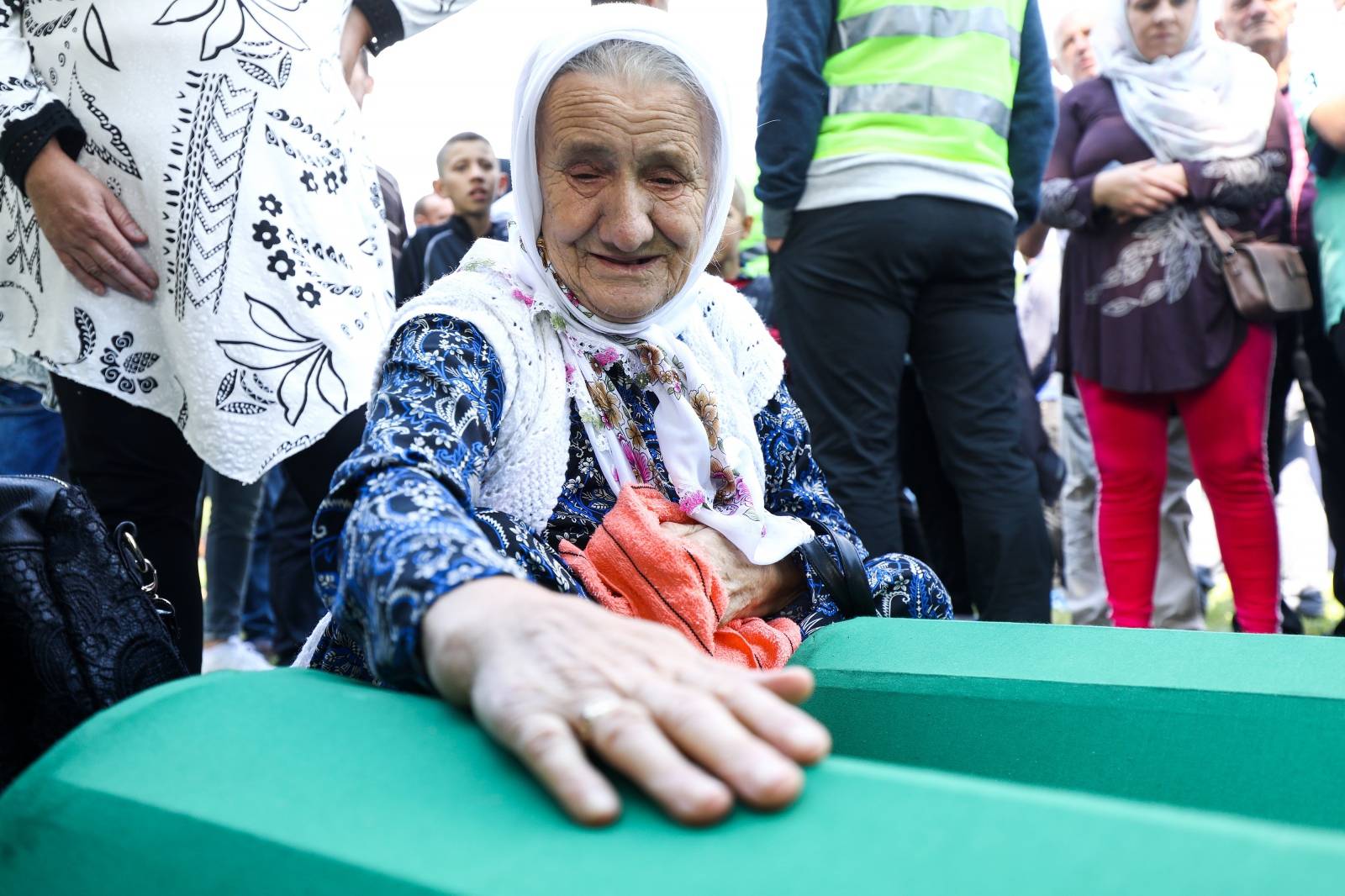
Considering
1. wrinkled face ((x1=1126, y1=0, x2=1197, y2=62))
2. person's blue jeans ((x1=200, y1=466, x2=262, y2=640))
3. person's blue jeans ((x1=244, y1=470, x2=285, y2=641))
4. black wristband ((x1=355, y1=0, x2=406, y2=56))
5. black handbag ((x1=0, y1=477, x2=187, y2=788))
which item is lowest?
person's blue jeans ((x1=244, y1=470, x2=285, y2=641))

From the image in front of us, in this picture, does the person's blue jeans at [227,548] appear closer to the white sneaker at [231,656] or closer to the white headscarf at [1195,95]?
the white sneaker at [231,656]

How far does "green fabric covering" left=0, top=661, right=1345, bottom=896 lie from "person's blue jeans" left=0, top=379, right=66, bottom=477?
1804 mm

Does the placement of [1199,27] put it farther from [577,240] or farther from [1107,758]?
[1107,758]

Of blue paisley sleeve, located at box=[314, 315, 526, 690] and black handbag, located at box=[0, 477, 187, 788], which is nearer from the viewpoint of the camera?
blue paisley sleeve, located at box=[314, 315, 526, 690]

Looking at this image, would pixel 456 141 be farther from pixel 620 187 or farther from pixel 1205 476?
pixel 620 187

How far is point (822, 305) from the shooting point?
280 cm

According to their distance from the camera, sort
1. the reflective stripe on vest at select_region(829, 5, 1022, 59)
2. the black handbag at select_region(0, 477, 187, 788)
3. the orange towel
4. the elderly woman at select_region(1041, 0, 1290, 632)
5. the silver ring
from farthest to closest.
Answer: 1. the elderly woman at select_region(1041, 0, 1290, 632)
2. the reflective stripe on vest at select_region(829, 5, 1022, 59)
3. the orange towel
4. the black handbag at select_region(0, 477, 187, 788)
5. the silver ring

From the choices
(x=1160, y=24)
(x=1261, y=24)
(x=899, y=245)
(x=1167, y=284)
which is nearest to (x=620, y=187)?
(x=899, y=245)

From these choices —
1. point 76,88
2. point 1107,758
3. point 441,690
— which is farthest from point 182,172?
point 1107,758

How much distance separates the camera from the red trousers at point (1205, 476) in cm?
323

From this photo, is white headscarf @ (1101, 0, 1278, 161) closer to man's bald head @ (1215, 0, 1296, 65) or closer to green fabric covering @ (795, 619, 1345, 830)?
man's bald head @ (1215, 0, 1296, 65)

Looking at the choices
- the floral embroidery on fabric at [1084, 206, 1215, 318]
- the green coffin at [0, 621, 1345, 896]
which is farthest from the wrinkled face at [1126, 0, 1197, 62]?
the green coffin at [0, 621, 1345, 896]

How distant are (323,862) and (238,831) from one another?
7 cm

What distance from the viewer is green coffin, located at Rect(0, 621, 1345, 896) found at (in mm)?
625
